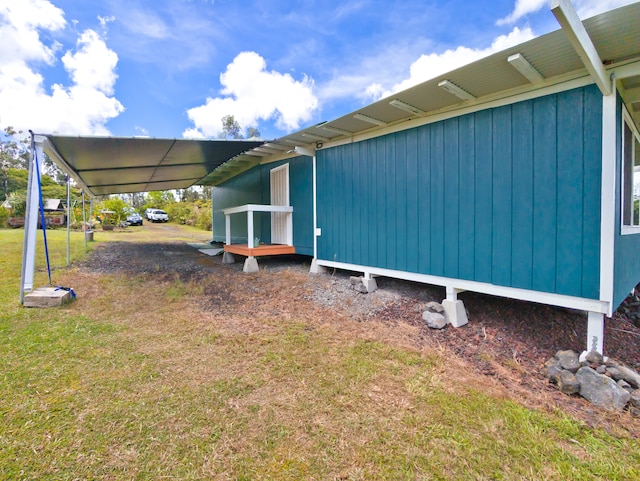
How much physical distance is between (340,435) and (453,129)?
3.45 meters

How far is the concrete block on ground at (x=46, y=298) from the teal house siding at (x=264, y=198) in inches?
140

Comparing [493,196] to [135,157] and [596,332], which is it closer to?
[596,332]

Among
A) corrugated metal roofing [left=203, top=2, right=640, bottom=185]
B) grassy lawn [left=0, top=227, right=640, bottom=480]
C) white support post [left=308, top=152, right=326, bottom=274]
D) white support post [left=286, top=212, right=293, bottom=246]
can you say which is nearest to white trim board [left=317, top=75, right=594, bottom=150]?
corrugated metal roofing [left=203, top=2, right=640, bottom=185]

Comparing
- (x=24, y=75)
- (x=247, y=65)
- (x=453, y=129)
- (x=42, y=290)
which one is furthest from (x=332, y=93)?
(x=24, y=75)

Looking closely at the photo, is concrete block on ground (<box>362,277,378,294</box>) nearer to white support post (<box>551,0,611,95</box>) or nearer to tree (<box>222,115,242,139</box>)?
white support post (<box>551,0,611,95</box>)

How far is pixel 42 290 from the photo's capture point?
4.17 metres

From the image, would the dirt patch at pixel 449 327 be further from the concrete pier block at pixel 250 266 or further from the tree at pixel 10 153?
the tree at pixel 10 153

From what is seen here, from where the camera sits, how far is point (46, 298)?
12.6 feet

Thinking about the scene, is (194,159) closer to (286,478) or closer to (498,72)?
(498,72)

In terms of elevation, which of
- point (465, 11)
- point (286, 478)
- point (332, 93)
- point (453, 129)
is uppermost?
point (332, 93)

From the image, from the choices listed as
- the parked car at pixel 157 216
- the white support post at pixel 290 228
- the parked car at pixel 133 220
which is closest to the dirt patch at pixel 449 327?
the white support post at pixel 290 228

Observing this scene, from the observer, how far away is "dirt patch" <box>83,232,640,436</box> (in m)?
2.42

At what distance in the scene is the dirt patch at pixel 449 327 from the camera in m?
2.42

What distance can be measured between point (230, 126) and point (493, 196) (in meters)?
31.1
